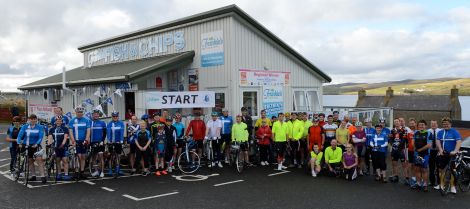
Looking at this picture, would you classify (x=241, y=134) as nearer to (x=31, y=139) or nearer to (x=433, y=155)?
(x=433, y=155)

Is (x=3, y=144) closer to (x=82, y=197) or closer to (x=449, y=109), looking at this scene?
(x=82, y=197)

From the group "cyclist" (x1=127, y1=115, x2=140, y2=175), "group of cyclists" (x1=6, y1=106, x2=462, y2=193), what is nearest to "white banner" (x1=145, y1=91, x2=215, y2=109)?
"group of cyclists" (x1=6, y1=106, x2=462, y2=193)

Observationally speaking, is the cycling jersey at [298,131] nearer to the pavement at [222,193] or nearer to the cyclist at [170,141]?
the pavement at [222,193]

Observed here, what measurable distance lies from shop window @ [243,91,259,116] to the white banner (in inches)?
62.6

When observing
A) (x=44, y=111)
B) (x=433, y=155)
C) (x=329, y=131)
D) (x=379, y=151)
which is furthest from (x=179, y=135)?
(x=433, y=155)

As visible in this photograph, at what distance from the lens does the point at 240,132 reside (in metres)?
12.3

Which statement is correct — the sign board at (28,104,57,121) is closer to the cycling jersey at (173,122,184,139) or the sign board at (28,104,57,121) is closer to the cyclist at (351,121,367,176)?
the cycling jersey at (173,122,184,139)

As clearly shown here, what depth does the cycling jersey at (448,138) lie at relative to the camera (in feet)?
31.2

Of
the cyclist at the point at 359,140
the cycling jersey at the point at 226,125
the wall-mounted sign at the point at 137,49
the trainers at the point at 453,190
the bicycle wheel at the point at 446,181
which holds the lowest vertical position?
the trainers at the point at 453,190

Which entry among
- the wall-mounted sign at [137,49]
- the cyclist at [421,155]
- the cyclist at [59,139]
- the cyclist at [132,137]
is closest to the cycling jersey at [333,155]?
the cyclist at [421,155]

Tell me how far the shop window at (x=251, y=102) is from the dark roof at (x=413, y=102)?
1528 inches

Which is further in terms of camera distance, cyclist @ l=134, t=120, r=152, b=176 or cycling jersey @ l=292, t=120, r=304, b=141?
cycling jersey @ l=292, t=120, r=304, b=141

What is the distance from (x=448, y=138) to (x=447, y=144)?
0.50ft

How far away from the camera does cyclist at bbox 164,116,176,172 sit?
11766 millimetres
